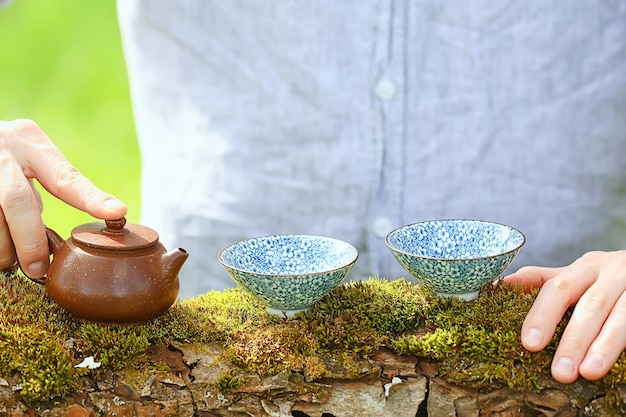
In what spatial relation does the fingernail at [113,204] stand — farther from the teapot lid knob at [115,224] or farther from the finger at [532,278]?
the finger at [532,278]

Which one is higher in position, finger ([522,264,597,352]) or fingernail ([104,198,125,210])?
fingernail ([104,198,125,210])

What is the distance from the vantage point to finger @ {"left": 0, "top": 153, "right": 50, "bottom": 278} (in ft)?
4.64

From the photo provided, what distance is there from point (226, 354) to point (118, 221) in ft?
1.02

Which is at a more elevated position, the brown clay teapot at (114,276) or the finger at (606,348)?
the brown clay teapot at (114,276)

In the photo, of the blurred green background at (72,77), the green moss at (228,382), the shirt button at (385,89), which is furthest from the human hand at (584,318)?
the blurred green background at (72,77)

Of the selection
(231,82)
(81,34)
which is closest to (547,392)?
(231,82)

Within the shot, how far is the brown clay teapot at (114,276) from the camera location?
1293mm

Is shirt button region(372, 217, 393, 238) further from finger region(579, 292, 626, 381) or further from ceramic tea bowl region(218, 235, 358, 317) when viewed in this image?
finger region(579, 292, 626, 381)

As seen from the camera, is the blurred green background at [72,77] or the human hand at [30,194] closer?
the human hand at [30,194]

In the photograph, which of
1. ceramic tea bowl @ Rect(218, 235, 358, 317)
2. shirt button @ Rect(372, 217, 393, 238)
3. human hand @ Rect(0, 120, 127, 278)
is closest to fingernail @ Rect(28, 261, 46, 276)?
human hand @ Rect(0, 120, 127, 278)

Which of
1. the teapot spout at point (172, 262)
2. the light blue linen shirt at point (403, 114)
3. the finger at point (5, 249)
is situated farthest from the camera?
the light blue linen shirt at point (403, 114)

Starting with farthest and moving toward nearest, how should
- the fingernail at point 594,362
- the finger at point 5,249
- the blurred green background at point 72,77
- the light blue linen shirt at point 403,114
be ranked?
1. the blurred green background at point 72,77
2. the light blue linen shirt at point 403,114
3. the finger at point 5,249
4. the fingernail at point 594,362

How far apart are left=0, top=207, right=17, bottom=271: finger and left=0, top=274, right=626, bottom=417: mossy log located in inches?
7.7

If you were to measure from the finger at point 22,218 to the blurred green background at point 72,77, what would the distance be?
9.11 ft
